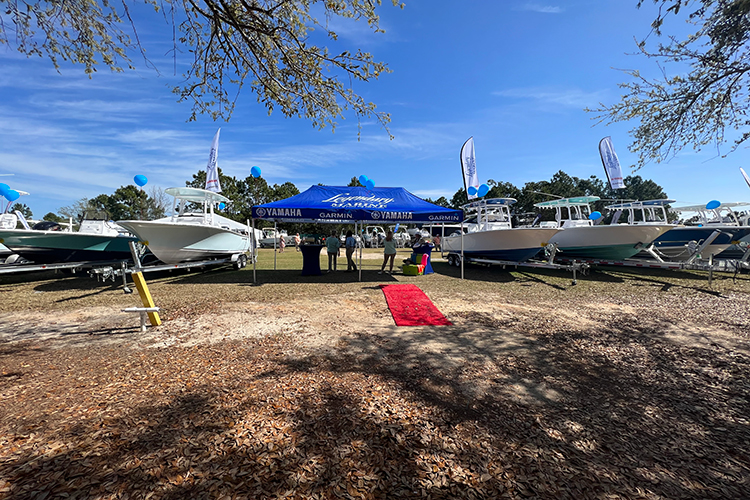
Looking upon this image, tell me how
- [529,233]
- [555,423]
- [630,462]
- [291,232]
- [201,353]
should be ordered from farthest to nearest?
[291,232]
[529,233]
[201,353]
[555,423]
[630,462]

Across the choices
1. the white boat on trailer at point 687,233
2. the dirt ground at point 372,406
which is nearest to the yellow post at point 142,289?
the dirt ground at point 372,406

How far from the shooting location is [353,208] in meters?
9.39

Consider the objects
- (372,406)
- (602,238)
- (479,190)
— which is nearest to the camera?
(372,406)

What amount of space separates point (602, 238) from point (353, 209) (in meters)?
8.60

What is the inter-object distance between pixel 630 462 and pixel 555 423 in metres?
0.51

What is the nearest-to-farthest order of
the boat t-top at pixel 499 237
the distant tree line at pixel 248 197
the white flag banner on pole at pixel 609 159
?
1. the boat t-top at pixel 499 237
2. the white flag banner on pole at pixel 609 159
3. the distant tree line at pixel 248 197

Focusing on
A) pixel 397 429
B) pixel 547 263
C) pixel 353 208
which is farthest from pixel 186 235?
pixel 547 263

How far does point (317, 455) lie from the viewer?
215cm

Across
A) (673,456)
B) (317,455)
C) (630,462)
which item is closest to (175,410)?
(317,455)

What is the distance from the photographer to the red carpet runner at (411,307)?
5637 millimetres

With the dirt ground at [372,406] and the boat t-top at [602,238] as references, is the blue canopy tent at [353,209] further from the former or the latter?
the boat t-top at [602,238]

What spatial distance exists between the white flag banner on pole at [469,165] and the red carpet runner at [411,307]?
944 cm

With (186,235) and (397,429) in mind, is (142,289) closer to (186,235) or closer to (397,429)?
(397,429)

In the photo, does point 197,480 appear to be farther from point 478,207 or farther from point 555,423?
point 478,207
